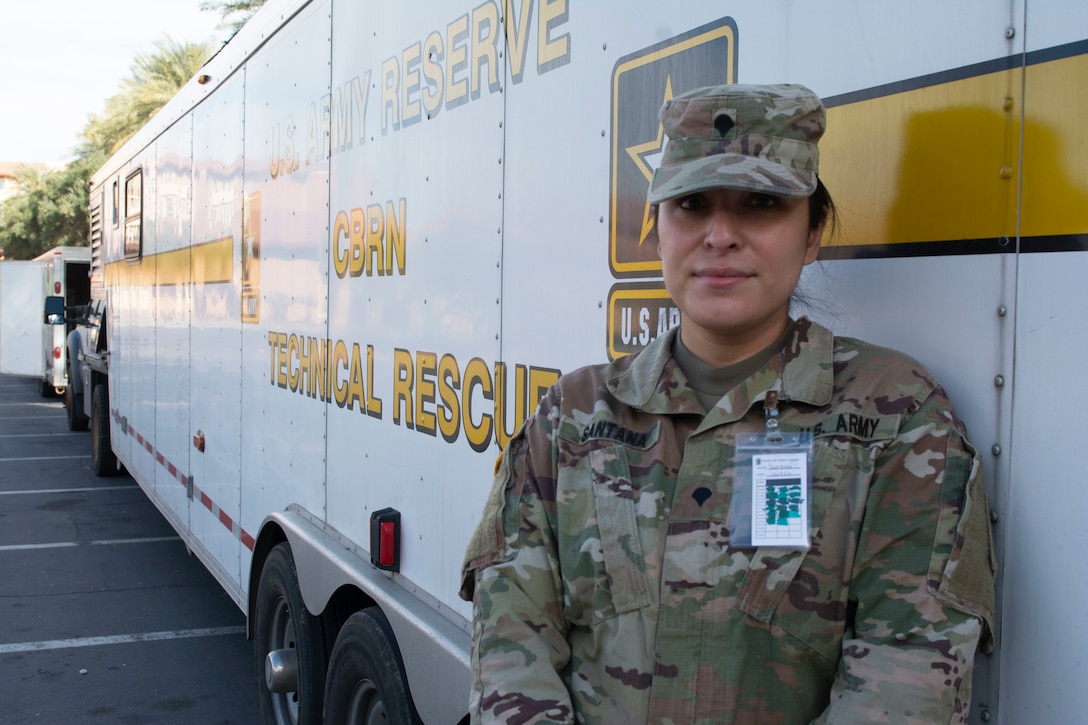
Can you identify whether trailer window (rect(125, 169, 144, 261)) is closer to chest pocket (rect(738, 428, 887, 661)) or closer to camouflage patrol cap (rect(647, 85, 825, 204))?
camouflage patrol cap (rect(647, 85, 825, 204))

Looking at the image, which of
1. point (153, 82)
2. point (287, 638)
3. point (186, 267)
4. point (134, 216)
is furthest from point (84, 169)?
point (287, 638)

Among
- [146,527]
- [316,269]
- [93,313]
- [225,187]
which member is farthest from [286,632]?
[93,313]

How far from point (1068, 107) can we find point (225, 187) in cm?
407

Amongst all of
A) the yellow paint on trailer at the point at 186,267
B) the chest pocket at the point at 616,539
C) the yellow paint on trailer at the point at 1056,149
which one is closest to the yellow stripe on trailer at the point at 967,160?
the yellow paint on trailer at the point at 1056,149

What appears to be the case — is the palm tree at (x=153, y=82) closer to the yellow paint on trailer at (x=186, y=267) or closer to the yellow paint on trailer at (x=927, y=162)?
the yellow paint on trailer at (x=186, y=267)

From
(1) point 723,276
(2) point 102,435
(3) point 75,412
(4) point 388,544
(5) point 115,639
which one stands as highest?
(1) point 723,276

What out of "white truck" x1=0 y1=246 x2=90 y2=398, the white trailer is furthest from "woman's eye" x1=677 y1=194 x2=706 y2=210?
the white trailer

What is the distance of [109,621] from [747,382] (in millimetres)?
5403

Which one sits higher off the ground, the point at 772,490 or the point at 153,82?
the point at 153,82

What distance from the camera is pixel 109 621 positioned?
5715mm

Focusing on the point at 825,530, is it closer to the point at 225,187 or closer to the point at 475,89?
the point at 475,89

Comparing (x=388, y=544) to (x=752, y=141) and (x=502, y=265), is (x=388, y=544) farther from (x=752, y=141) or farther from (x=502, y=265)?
(x=752, y=141)

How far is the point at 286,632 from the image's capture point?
12.1ft

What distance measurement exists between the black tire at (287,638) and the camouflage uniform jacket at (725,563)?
1983 mm
